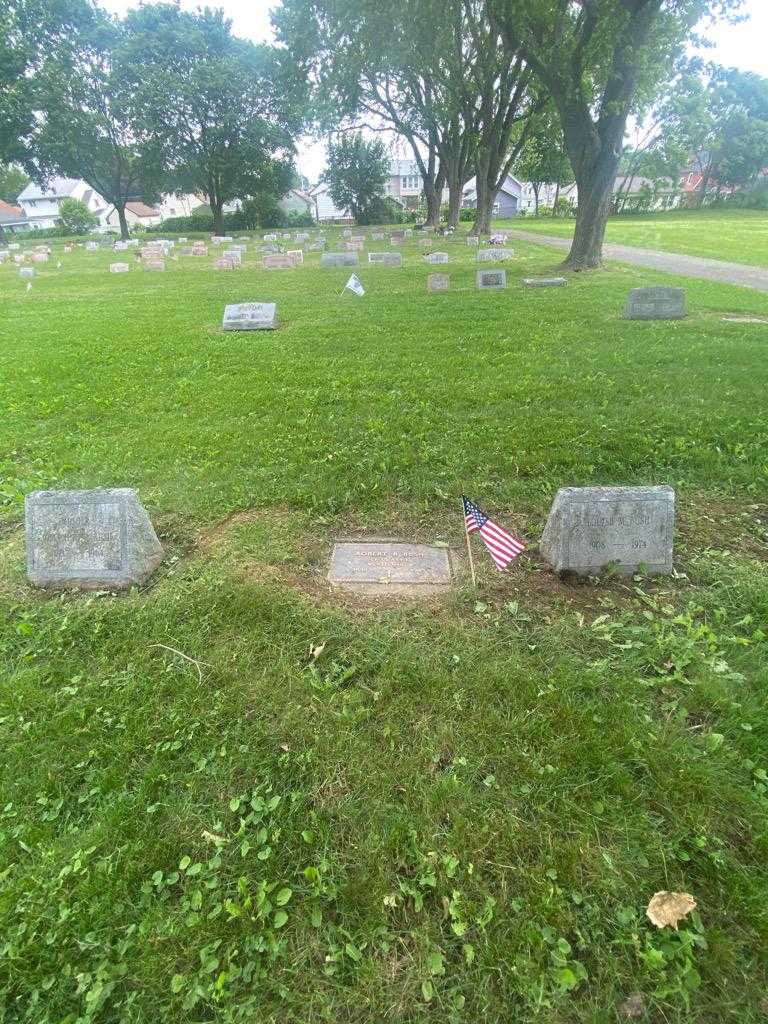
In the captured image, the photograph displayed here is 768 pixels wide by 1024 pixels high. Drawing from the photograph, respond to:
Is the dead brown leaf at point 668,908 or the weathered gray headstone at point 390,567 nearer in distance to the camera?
the dead brown leaf at point 668,908

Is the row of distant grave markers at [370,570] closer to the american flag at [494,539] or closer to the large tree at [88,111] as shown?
the american flag at [494,539]

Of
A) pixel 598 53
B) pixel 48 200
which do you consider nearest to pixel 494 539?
pixel 598 53

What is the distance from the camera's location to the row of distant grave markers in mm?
3387

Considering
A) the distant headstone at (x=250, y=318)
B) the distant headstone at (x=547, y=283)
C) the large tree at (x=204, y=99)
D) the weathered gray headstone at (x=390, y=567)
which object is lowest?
the weathered gray headstone at (x=390, y=567)

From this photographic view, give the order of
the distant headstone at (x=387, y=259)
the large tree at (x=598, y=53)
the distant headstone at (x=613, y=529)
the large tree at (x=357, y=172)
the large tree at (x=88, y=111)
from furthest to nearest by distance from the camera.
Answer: the large tree at (x=357, y=172) → the large tree at (x=88, y=111) → the distant headstone at (x=387, y=259) → the large tree at (x=598, y=53) → the distant headstone at (x=613, y=529)

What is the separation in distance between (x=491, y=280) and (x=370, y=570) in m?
Result: 12.5

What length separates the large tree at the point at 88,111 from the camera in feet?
123

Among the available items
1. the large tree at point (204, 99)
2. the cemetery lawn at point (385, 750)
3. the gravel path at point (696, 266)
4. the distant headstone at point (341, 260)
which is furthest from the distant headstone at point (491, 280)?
the large tree at point (204, 99)

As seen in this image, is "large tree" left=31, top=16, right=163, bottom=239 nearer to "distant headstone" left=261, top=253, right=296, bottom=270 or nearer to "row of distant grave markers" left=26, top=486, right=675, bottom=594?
"distant headstone" left=261, top=253, right=296, bottom=270

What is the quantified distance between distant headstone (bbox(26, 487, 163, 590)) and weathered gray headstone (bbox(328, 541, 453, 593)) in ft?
4.31

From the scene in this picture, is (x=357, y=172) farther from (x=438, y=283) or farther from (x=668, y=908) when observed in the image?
(x=668, y=908)

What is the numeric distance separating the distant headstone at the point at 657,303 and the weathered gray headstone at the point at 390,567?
859 cm

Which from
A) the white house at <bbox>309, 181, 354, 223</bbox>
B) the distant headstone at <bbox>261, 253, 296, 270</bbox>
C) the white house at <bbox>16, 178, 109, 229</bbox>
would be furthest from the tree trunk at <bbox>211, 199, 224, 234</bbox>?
the white house at <bbox>16, 178, 109, 229</bbox>

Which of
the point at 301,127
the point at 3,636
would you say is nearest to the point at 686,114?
the point at 301,127
